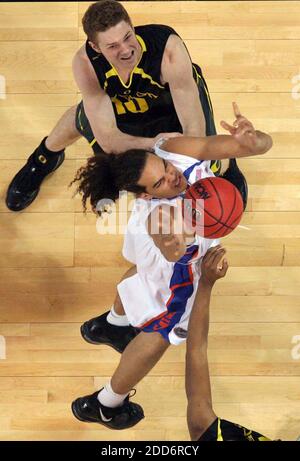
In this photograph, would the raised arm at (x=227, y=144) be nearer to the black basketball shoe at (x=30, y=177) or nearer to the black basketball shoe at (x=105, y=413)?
the black basketball shoe at (x=30, y=177)

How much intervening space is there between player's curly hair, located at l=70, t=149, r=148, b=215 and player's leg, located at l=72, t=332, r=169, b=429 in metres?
0.62

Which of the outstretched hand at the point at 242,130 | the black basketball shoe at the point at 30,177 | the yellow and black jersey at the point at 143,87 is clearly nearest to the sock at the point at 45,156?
the black basketball shoe at the point at 30,177

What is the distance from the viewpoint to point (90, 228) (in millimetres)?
3016

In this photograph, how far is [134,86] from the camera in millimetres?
2471

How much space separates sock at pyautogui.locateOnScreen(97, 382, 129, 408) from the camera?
A: 2654 mm

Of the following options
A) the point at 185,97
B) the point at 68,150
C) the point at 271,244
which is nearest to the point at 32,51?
the point at 68,150

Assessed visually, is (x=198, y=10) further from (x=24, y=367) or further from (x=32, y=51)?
(x=24, y=367)

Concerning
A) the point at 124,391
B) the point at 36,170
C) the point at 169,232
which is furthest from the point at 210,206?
the point at 36,170

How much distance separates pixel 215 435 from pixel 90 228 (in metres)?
1.32

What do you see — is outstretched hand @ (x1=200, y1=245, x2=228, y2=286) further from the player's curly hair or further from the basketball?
the player's curly hair

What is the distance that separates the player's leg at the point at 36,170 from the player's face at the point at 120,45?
61 cm

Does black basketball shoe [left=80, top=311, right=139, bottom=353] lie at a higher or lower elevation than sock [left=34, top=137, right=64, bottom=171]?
lower

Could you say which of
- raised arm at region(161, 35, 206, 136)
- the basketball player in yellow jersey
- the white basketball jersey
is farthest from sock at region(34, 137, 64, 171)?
raised arm at region(161, 35, 206, 136)

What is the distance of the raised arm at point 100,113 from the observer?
2.46 metres
